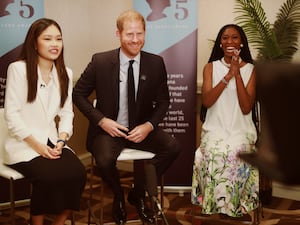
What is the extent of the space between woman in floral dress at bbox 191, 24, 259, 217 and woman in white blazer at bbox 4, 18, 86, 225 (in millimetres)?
869

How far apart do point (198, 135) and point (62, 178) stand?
6.33ft

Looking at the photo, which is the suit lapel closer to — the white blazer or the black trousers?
the black trousers

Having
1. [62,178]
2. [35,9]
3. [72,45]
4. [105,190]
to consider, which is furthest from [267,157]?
[72,45]

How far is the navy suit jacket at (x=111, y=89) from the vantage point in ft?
10.7

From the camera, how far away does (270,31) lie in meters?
3.74

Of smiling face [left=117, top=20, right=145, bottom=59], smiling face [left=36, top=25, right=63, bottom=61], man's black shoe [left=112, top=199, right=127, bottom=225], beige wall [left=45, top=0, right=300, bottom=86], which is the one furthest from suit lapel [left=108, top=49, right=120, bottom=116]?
beige wall [left=45, top=0, right=300, bottom=86]

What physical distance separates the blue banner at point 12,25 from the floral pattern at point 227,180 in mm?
1609

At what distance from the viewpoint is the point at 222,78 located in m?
3.39

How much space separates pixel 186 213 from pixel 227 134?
2.60ft

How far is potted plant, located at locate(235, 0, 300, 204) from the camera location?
3686 millimetres

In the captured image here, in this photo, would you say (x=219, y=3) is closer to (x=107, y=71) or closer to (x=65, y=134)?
(x=107, y=71)

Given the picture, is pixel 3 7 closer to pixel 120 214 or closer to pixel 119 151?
pixel 119 151

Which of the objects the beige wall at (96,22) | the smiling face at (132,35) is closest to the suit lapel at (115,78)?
the smiling face at (132,35)

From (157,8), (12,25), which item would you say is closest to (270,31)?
(157,8)
